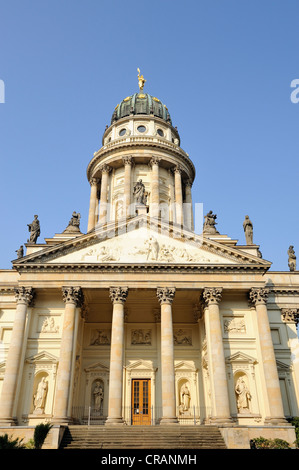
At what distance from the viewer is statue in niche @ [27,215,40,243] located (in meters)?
30.8

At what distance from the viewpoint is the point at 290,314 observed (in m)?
30.7

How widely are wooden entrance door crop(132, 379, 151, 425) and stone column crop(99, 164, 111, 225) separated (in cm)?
1830

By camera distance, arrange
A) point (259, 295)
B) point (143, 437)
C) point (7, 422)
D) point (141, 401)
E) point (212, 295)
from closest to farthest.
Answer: point (143, 437), point (7, 422), point (212, 295), point (259, 295), point (141, 401)

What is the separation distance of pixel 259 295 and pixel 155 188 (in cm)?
1951

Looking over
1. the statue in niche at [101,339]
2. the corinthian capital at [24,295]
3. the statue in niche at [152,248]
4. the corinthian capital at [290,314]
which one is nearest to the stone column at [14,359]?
the corinthian capital at [24,295]

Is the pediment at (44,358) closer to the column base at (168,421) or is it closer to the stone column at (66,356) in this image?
the stone column at (66,356)

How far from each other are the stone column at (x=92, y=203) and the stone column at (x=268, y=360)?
21599mm

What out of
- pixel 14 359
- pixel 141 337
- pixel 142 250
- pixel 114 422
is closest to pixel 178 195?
pixel 142 250

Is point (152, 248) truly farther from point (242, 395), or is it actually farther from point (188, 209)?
point (188, 209)

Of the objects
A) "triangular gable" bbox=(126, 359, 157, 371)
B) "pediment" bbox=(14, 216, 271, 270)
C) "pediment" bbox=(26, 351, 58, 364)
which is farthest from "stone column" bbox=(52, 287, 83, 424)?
"triangular gable" bbox=(126, 359, 157, 371)

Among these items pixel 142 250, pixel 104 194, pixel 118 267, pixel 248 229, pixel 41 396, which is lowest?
pixel 41 396

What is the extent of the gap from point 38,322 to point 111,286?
19.3 feet

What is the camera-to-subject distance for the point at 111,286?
27.1 metres
